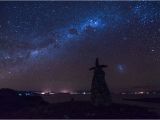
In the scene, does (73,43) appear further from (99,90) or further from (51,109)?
(51,109)

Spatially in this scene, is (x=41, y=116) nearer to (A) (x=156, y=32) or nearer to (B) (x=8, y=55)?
(B) (x=8, y=55)

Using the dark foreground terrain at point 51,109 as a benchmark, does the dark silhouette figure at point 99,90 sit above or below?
above

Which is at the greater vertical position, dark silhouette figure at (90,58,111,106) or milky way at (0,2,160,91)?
milky way at (0,2,160,91)

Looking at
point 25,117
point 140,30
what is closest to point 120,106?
point 140,30

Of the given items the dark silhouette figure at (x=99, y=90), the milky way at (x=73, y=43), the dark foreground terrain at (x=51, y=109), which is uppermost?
the milky way at (x=73, y=43)
